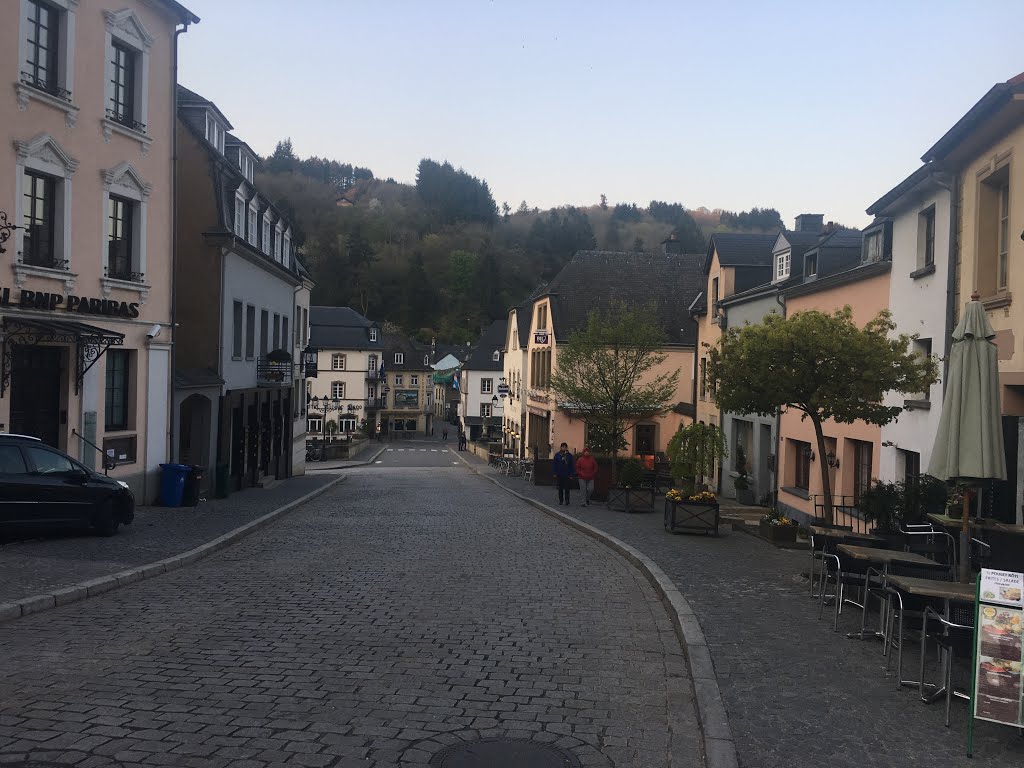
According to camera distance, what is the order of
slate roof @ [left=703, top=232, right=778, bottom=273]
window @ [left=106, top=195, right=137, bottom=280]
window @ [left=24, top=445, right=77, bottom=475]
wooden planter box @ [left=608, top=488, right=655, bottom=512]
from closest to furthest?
1. window @ [left=24, top=445, right=77, bottom=475]
2. window @ [left=106, top=195, right=137, bottom=280]
3. wooden planter box @ [left=608, top=488, right=655, bottom=512]
4. slate roof @ [left=703, top=232, right=778, bottom=273]

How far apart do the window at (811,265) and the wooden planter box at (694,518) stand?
7707 mm

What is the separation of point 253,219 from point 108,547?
54.0 feet

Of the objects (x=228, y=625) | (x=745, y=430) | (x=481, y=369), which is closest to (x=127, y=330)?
(x=228, y=625)

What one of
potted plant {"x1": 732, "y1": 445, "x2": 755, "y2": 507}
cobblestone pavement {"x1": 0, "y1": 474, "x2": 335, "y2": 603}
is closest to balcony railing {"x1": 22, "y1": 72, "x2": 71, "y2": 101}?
cobblestone pavement {"x1": 0, "y1": 474, "x2": 335, "y2": 603}

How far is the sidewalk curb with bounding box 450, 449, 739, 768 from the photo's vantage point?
18.4ft

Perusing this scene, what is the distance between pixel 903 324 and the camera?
16.3 m

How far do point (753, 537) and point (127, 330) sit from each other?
13.3 meters

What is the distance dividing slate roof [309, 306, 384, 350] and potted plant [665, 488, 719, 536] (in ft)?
240

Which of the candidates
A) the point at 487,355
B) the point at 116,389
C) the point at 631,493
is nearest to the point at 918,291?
the point at 631,493

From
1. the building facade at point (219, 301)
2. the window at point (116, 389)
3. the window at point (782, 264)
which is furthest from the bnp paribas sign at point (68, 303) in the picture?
the window at point (782, 264)

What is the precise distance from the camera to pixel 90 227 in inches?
691

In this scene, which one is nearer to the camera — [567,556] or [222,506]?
[567,556]

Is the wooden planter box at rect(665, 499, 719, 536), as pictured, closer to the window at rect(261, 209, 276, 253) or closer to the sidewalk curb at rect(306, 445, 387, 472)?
the window at rect(261, 209, 276, 253)

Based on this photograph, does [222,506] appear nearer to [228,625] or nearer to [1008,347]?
[228,625]
